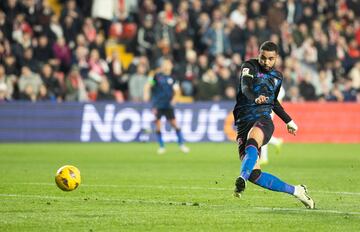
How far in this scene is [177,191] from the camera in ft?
46.4

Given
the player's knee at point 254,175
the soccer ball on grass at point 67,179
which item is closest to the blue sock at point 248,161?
the player's knee at point 254,175

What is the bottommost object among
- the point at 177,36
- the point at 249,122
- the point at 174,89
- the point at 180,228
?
the point at 180,228

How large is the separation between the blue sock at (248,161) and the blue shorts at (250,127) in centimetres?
32

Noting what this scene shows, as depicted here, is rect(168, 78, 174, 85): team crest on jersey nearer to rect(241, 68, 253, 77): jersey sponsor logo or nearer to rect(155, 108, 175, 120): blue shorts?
rect(155, 108, 175, 120): blue shorts

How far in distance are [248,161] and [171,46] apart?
61.7ft

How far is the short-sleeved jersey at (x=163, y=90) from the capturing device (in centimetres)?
2553

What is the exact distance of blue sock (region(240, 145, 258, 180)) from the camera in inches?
450

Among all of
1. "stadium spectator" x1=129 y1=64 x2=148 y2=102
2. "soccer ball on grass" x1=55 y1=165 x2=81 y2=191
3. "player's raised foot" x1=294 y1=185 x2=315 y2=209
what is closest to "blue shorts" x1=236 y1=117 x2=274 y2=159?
"player's raised foot" x1=294 y1=185 x2=315 y2=209

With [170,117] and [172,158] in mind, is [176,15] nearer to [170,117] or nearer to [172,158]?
[170,117]

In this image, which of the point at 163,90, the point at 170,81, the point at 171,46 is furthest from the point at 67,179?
the point at 171,46

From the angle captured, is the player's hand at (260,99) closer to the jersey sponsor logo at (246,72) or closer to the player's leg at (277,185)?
the jersey sponsor logo at (246,72)

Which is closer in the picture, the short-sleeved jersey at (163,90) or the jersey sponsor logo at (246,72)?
the jersey sponsor logo at (246,72)

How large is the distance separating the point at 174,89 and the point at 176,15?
5796 mm

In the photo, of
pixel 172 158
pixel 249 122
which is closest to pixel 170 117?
pixel 172 158
